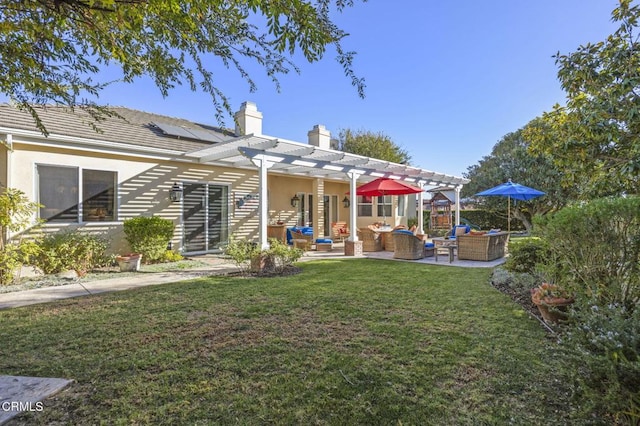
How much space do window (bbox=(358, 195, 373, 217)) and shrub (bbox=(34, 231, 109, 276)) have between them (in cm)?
1318

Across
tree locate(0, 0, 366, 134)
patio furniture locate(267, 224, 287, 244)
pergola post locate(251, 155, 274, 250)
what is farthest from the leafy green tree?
patio furniture locate(267, 224, 287, 244)

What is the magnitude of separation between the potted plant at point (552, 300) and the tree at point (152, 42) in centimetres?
395

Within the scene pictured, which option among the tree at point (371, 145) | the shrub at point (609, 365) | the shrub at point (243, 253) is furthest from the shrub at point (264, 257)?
the tree at point (371, 145)

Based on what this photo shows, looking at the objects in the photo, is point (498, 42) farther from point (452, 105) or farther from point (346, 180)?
point (346, 180)

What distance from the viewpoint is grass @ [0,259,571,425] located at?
8.09ft

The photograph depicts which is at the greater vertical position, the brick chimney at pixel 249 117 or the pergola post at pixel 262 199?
the brick chimney at pixel 249 117

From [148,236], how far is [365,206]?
40.5 ft

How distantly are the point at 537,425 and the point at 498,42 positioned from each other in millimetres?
11833

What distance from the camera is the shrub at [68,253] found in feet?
25.1

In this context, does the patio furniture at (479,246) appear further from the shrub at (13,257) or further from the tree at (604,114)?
the shrub at (13,257)

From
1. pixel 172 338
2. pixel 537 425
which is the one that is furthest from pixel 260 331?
A: pixel 537 425

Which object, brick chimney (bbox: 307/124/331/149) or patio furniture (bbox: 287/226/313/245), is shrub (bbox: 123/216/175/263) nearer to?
patio furniture (bbox: 287/226/313/245)

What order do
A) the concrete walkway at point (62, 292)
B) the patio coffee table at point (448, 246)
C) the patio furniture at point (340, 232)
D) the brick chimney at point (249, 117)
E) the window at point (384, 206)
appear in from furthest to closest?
the window at point (384, 206), the patio furniture at point (340, 232), the brick chimney at point (249, 117), the patio coffee table at point (448, 246), the concrete walkway at point (62, 292)

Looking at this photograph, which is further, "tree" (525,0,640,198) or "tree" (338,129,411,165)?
"tree" (338,129,411,165)
